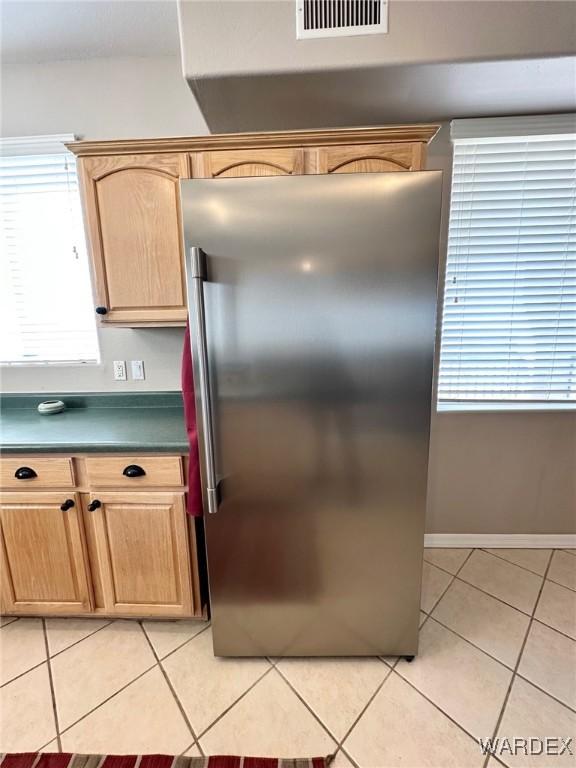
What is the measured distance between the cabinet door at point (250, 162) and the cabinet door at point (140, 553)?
1.35 m

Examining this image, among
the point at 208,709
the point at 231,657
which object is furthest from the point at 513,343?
the point at 208,709

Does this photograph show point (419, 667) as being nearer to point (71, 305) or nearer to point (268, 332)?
point (268, 332)

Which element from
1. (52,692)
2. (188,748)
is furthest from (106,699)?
(188,748)

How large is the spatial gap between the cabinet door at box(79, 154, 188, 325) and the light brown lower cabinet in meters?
0.69

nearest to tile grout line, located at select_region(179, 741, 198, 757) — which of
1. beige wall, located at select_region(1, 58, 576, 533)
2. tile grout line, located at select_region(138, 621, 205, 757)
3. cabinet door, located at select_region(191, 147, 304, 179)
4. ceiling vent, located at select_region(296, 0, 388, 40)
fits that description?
tile grout line, located at select_region(138, 621, 205, 757)

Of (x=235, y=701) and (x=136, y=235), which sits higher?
(x=136, y=235)

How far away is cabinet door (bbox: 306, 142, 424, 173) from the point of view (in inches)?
54.1

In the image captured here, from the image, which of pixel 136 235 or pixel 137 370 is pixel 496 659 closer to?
pixel 137 370

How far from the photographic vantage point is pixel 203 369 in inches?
46.0

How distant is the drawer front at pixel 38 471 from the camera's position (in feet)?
4.82

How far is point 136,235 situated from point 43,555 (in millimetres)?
1455

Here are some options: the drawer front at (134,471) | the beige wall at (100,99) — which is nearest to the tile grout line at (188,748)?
the drawer front at (134,471)

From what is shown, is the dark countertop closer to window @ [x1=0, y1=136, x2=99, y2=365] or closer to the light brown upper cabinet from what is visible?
window @ [x1=0, y1=136, x2=99, y2=365]

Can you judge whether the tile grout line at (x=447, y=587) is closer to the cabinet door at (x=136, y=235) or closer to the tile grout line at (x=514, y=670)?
the tile grout line at (x=514, y=670)
